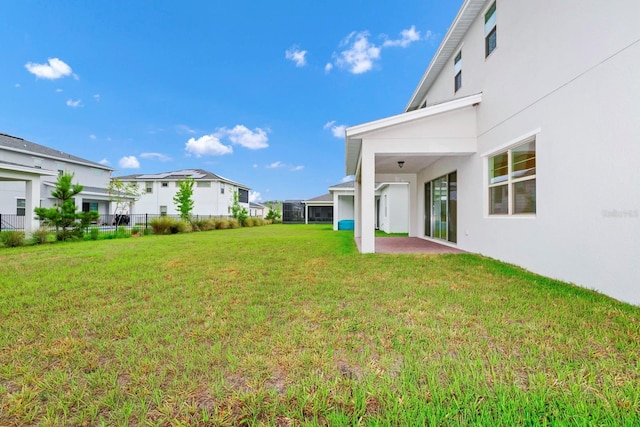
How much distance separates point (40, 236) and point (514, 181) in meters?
16.6

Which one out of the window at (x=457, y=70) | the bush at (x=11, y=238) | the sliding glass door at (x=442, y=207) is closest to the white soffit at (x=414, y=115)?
the window at (x=457, y=70)

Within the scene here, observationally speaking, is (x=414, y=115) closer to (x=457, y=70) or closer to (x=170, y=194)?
(x=457, y=70)

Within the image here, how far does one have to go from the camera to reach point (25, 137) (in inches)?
907

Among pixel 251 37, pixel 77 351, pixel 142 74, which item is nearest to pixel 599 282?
pixel 77 351

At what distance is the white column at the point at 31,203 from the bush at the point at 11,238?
1.47m

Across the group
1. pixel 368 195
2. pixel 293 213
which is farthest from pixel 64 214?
pixel 293 213

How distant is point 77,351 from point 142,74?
23.3 metres

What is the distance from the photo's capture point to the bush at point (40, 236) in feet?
36.7

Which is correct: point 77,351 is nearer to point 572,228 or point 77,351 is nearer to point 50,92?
point 572,228

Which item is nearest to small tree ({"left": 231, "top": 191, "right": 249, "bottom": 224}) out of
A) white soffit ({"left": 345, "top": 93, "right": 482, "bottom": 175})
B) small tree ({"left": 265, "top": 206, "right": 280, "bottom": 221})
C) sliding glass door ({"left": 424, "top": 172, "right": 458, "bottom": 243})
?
small tree ({"left": 265, "top": 206, "right": 280, "bottom": 221})

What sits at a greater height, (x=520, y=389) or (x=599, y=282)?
(x=599, y=282)

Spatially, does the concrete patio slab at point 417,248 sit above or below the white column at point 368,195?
below

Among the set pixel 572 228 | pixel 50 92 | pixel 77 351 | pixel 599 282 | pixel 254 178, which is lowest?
pixel 77 351

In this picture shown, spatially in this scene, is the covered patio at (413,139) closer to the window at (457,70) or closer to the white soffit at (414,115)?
the white soffit at (414,115)
